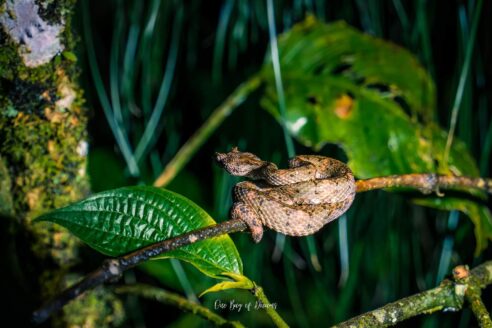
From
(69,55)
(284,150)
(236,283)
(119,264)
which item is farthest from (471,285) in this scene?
(284,150)

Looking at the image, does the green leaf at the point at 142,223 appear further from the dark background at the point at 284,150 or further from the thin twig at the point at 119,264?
the dark background at the point at 284,150

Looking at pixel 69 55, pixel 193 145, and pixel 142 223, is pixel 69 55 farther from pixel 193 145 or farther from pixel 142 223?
pixel 193 145

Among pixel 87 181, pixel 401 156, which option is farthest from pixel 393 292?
pixel 87 181

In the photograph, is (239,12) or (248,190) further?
(239,12)

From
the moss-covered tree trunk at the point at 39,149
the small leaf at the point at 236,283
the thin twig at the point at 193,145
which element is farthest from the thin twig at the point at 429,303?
the thin twig at the point at 193,145

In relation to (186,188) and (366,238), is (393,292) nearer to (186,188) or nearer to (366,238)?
(366,238)

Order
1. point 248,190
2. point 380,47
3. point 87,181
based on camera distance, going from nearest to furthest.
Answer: point 248,190
point 87,181
point 380,47
